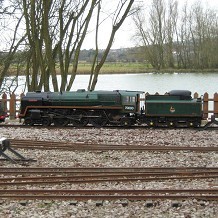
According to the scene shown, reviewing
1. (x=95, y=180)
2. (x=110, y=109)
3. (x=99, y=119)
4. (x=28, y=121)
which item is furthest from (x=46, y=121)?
(x=95, y=180)

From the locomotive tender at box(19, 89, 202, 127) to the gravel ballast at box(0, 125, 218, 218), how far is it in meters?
0.83

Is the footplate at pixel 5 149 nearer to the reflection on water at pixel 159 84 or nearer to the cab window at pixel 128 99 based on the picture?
the cab window at pixel 128 99

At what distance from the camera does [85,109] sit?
1773 centimetres

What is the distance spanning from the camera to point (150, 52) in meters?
59.3

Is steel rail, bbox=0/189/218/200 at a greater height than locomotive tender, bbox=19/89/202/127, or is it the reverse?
locomotive tender, bbox=19/89/202/127

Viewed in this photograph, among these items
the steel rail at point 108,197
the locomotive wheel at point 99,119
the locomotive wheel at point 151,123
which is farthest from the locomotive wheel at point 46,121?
the steel rail at point 108,197

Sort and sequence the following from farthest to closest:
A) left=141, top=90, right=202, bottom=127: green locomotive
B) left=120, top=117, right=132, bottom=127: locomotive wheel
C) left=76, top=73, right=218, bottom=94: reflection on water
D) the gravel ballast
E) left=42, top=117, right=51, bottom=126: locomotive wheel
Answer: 1. left=76, top=73, right=218, bottom=94: reflection on water
2. left=42, top=117, right=51, bottom=126: locomotive wheel
3. left=120, top=117, right=132, bottom=127: locomotive wheel
4. left=141, top=90, right=202, bottom=127: green locomotive
5. the gravel ballast

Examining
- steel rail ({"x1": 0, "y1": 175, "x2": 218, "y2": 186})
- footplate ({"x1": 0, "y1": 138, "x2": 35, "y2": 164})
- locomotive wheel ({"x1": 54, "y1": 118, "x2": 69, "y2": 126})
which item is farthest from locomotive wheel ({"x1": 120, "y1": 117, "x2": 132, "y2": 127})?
steel rail ({"x1": 0, "y1": 175, "x2": 218, "y2": 186})

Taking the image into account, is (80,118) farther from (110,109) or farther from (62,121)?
(110,109)

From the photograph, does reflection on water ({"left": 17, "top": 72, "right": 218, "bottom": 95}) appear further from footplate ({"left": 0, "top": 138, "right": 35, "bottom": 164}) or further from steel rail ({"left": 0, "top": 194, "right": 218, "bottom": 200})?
steel rail ({"left": 0, "top": 194, "right": 218, "bottom": 200})

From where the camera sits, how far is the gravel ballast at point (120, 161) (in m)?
7.20

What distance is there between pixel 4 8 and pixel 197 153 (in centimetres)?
1701

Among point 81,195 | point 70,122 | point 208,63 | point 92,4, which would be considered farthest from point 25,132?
point 208,63

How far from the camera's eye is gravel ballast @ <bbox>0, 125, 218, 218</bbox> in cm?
720
